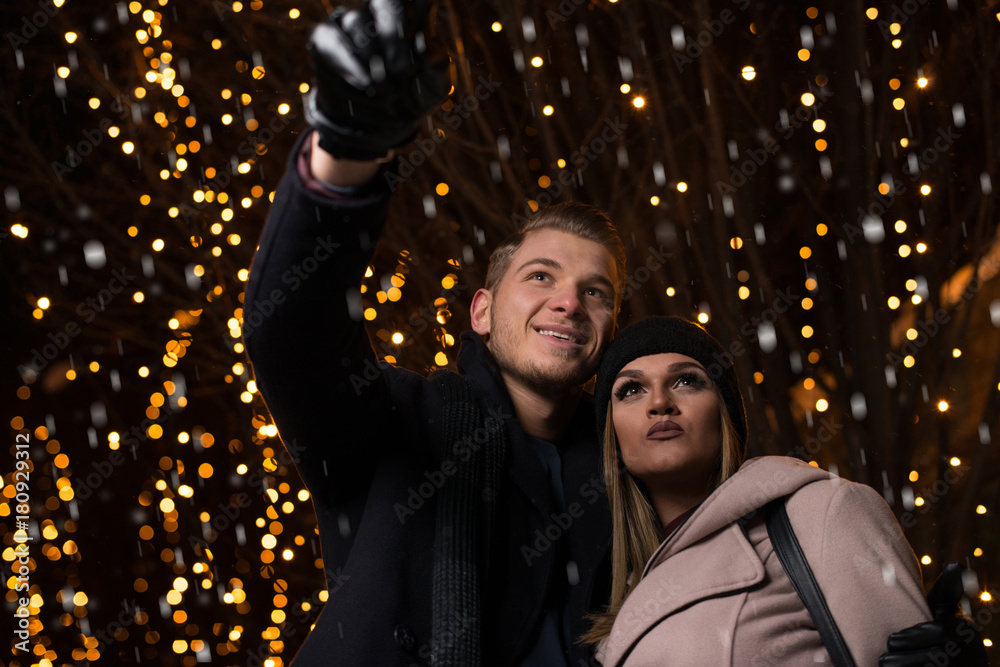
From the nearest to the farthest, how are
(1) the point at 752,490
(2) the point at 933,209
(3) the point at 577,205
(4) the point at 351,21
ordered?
(4) the point at 351,21 → (1) the point at 752,490 → (3) the point at 577,205 → (2) the point at 933,209

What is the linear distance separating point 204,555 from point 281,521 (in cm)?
40

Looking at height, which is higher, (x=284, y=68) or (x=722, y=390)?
(x=284, y=68)

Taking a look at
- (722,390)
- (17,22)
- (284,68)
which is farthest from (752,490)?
(17,22)

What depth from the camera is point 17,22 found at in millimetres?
4109

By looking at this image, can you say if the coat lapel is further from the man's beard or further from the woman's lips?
the man's beard

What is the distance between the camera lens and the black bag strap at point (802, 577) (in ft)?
4.88

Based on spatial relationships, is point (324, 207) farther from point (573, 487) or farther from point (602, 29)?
point (602, 29)

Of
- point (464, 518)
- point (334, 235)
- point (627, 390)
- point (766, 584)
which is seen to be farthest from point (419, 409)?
point (766, 584)

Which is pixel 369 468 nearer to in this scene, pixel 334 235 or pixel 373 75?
pixel 334 235

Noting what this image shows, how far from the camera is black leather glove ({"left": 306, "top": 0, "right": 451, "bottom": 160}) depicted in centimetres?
109

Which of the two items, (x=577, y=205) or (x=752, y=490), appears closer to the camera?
(x=752, y=490)

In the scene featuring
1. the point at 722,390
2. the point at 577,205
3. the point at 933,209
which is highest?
the point at 933,209

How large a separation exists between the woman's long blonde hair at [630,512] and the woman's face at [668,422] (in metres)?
0.03

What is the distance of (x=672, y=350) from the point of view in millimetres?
1976
